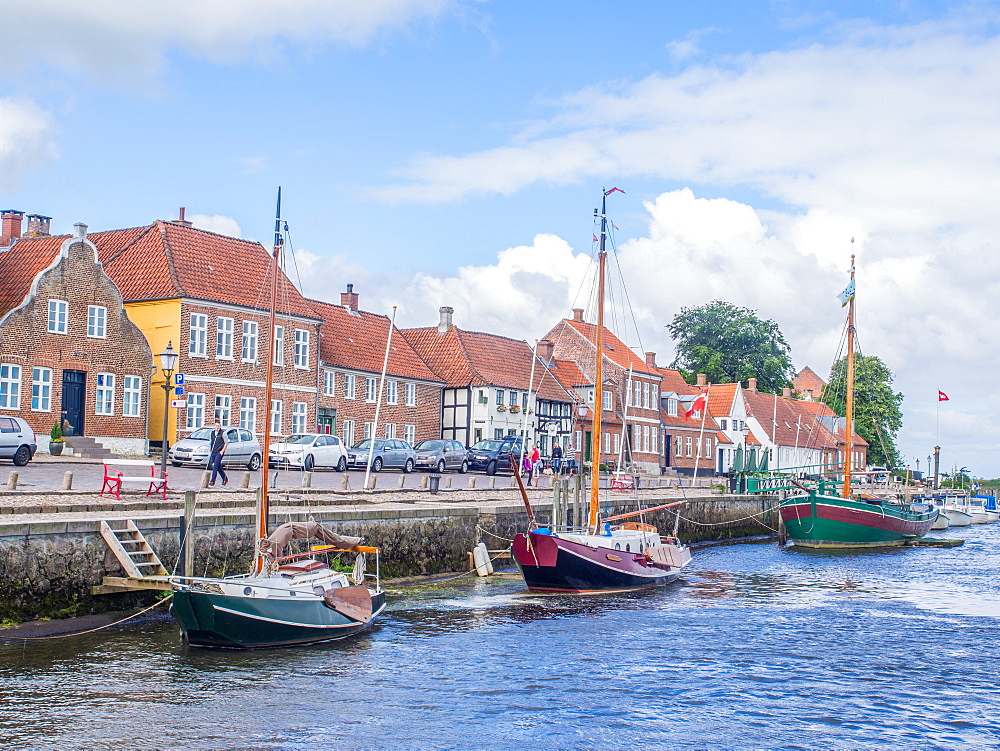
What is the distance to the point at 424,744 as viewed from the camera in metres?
13.2

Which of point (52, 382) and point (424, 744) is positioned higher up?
point (52, 382)

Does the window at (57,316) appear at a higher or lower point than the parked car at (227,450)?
higher

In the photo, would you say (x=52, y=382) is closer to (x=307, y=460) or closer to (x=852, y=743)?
(x=307, y=460)

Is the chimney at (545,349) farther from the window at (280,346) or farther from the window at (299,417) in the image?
the window at (280,346)

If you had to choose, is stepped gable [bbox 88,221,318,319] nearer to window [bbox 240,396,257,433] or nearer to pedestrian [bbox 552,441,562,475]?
window [bbox 240,396,257,433]

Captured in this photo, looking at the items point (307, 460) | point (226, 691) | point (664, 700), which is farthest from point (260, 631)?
point (307, 460)

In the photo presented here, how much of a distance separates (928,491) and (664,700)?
6631 cm

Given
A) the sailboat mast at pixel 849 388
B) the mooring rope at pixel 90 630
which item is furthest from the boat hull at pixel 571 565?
the sailboat mast at pixel 849 388

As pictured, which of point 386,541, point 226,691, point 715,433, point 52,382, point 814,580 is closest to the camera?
point 226,691

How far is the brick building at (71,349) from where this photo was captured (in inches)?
1576

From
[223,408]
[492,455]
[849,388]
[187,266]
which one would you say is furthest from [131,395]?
[849,388]

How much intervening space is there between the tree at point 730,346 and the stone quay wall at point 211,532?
2570 inches

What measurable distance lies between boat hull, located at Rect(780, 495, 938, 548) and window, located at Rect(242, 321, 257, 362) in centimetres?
2390

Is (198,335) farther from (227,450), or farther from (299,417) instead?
(227,450)
